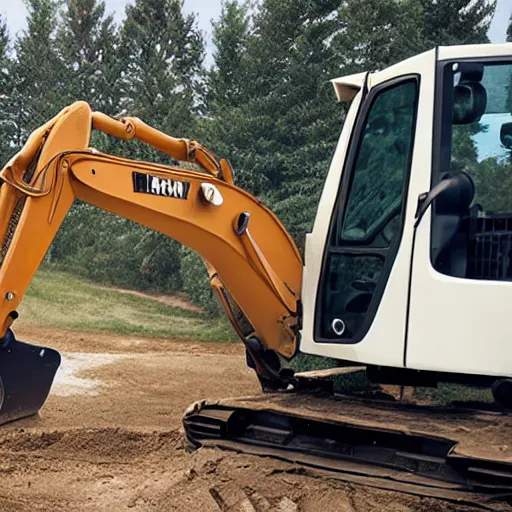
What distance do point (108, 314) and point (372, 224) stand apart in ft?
43.9

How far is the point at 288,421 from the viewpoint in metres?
4.32

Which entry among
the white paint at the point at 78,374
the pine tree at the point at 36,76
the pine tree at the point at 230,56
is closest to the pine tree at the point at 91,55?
the pine tree at the point at 36,76

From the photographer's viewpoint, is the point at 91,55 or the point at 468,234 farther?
the point at 91,55

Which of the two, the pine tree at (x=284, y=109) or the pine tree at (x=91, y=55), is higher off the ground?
the pine tree at (x=91, y=55)

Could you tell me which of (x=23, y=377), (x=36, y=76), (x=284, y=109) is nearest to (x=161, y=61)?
(x=36, y=76)

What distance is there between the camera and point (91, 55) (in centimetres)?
3011

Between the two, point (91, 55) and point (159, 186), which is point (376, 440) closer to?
point (159, 186)

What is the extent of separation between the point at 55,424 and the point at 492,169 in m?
3.85

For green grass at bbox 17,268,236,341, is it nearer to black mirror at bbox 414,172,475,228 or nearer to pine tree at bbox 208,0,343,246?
pine tree at bbox 208,0,343,246

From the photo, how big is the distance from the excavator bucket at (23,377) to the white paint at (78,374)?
2535 mm

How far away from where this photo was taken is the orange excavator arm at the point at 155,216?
14.1ft

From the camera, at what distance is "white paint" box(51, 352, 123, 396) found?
820 cm

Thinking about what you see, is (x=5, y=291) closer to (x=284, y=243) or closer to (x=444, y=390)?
(x=284, y=243)

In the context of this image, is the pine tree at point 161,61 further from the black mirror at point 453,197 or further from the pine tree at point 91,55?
the black mirror at point 453,197
